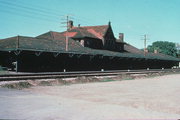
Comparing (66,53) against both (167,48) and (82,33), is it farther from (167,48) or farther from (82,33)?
(167,48)

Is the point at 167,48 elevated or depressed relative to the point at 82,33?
elevated

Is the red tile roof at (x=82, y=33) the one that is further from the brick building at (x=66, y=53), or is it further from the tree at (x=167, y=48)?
the tree at (x=167, y=48)

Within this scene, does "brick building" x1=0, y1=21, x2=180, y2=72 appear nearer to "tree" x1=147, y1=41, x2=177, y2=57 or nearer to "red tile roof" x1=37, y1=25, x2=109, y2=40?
"red tile roof" x1=37, y1=25, x2=109, y2=40

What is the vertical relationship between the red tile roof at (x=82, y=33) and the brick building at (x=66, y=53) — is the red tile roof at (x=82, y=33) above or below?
above

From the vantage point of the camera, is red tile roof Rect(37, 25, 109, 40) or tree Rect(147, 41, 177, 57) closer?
red tile roof Rect(37, 25, 109, 40)

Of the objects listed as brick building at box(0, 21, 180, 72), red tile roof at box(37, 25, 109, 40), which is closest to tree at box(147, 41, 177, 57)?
brick building at box(0, 21, 180, 72)

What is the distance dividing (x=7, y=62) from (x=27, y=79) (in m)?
14.0

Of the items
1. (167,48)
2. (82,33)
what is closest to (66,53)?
(82,33)

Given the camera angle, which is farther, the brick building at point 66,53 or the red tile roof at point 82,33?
the red tile roof at point 82,33

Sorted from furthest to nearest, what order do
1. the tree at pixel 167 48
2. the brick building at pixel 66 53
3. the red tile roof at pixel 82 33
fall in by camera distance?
1. the tree at pixel 167 48
2. the red tile roof at pixel 82 33
3. the brick building at pixel 66 53

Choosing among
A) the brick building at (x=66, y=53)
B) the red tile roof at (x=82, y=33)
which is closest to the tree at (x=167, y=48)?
the brick building at (x=66, y=53)

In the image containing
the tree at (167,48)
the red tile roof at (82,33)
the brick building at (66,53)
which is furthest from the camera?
the tree at (167,48)

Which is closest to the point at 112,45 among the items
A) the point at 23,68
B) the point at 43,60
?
the point at 43,60

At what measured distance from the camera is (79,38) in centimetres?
4384
